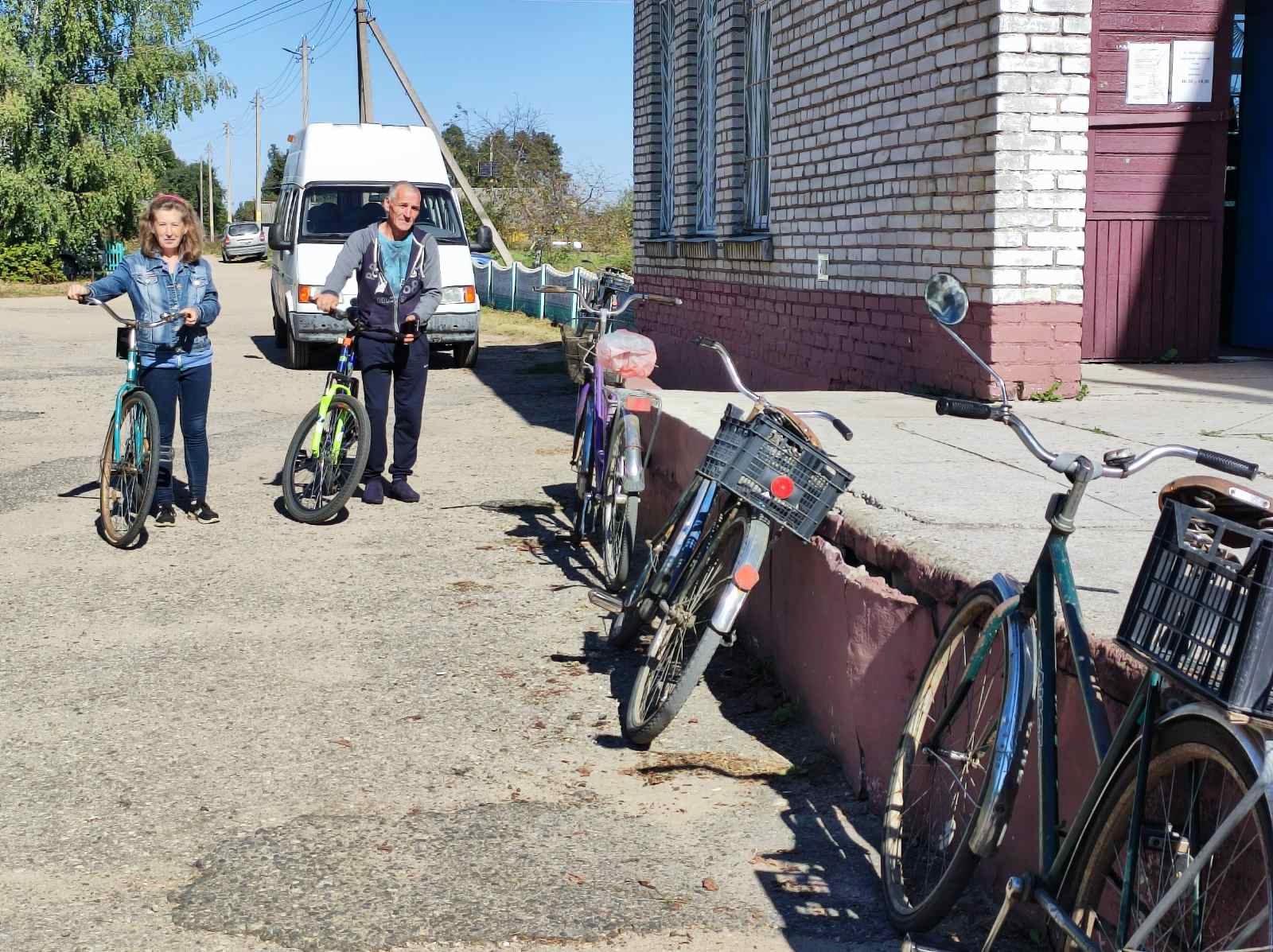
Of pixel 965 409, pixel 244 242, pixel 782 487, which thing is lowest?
pixel 782 487

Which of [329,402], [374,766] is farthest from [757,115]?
[374,766]

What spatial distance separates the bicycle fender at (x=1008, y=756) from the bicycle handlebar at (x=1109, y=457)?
40 cm

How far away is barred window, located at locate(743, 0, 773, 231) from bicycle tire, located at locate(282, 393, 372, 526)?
5.02 m

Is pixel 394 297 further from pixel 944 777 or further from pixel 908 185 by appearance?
pixel 944 777

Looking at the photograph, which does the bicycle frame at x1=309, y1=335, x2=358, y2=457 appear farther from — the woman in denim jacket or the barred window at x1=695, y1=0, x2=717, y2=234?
the barred window at x1=695, y1=0, x2=717, y2=234

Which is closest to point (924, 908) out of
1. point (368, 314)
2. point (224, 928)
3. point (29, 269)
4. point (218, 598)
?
point (224, 928)

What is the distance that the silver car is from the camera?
186 ft

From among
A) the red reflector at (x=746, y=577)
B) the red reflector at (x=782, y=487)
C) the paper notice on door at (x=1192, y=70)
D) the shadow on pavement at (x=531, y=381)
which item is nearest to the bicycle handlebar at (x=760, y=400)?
the red reflector at (x=782, y=487)

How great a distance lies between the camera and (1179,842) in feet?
8.18

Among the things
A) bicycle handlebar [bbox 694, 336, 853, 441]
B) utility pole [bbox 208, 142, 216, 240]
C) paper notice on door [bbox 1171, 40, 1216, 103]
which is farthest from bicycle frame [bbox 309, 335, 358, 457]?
utility pole [bbox 208, 142, 216, 240]

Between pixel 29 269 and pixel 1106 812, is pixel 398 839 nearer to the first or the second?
pixel 1106 812

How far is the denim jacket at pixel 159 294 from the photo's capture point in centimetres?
773

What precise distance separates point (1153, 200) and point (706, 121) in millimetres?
5570

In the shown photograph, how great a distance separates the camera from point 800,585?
5059 mm
